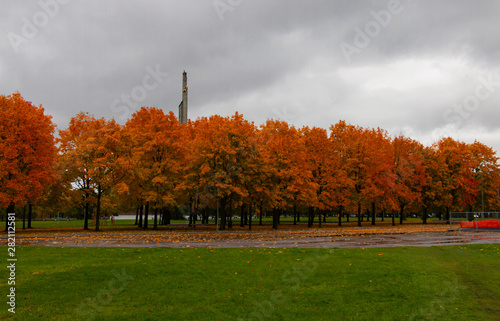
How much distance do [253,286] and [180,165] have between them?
34288 millimetres

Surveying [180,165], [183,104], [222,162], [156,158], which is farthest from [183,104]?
[222,162]

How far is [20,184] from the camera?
1356 inches

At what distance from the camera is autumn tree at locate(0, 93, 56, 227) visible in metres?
34.1

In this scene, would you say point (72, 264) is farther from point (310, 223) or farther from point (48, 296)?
point (310, 223)

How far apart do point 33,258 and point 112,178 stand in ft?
78.3

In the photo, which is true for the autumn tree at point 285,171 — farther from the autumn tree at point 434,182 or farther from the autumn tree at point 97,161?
the autumn tree at point 434,182

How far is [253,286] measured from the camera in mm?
12570

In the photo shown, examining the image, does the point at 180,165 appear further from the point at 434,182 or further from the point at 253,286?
the point at 434,182

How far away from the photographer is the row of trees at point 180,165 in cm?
3650

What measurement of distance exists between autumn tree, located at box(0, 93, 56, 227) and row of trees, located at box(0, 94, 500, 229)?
0.32 feet

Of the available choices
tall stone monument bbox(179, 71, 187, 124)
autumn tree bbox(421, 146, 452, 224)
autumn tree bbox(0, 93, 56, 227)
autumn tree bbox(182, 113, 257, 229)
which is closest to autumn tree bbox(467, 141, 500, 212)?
autumn tree bbox(421, 146, 452, 224)

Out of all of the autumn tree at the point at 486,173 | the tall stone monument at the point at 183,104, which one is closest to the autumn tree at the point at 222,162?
the tall stone monument at the point at 183,104

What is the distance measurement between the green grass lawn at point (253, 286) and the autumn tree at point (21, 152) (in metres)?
19.5

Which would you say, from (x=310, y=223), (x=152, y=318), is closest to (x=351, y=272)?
(x=152, y=318)
